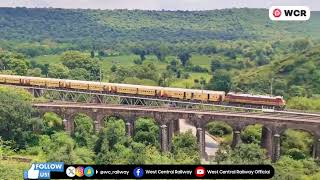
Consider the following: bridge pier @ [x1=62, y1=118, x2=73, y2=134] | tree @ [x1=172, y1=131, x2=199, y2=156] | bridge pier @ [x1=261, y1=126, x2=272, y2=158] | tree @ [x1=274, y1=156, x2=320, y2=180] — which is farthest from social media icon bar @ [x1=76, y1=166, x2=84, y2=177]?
bridge pier @ [x1=62, y1=118, x2=73, y2=134]

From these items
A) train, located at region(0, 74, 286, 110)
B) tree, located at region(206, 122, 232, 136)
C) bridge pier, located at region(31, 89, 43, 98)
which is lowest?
tree, located at region(206, 122, 232, 136)

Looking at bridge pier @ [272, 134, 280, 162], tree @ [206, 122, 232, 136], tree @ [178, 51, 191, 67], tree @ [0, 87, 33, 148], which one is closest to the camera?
bridge pier @ [272, 134, 280, 162]

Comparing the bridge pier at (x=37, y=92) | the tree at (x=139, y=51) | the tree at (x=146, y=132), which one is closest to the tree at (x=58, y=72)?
the bridge pier at (x=37, y=92)

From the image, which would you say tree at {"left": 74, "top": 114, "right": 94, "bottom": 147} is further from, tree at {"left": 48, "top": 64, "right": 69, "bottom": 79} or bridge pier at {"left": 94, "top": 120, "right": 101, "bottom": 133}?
tree at {"left": 48, "top": 64, "right": 69, "bottom": 79}

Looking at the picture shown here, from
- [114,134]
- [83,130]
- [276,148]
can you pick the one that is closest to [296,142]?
[276,148]

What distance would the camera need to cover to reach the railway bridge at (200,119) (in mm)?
43469

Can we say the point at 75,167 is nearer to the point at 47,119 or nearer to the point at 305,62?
the point at 47,119

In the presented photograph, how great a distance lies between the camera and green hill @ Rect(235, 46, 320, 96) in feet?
230

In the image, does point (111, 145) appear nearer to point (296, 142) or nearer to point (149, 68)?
point (296, 142)

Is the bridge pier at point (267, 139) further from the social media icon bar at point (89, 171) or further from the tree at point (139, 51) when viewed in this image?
the tree at point (139, 51)

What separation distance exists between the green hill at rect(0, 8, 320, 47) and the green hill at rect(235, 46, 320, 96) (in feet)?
241

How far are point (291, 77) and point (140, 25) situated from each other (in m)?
112

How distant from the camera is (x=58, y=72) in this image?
81000 mm

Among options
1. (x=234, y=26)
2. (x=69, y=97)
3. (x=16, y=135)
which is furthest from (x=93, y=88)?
(x=234, y=26)
